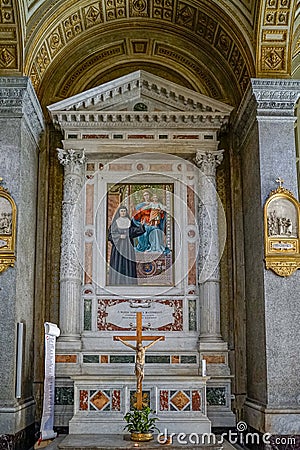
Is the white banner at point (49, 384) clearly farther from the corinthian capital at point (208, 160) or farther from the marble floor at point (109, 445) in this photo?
the corinthian capital at point (208, 160)

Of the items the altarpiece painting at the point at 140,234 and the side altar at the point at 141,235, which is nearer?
the side altar at the point at 141,235

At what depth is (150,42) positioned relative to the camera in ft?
41.3

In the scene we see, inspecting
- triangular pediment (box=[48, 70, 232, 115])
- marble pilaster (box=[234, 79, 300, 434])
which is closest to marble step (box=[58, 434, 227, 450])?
marble pilaster (box=[234, 79, 300, 434])

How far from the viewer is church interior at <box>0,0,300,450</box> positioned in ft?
32.9

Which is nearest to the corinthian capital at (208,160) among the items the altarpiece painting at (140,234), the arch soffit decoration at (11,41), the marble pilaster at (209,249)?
the marble pilaster at (209,249)

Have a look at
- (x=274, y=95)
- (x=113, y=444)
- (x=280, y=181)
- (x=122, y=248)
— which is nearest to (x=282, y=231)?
(x=280, y=181)

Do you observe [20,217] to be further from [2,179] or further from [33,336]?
[33,336]

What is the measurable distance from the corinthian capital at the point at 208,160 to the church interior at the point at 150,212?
1.0 inches

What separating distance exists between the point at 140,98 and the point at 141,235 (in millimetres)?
2530

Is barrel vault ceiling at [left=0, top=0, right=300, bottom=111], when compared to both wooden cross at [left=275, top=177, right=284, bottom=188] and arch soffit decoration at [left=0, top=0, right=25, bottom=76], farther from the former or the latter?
wooden cross at [left=275, top=177, right=284, bottom=188]

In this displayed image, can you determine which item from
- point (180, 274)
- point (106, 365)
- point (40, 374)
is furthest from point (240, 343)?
point (40, 374)

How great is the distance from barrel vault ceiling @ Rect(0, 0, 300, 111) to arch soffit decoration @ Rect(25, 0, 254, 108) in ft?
0.06

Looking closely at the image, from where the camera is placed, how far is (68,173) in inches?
461

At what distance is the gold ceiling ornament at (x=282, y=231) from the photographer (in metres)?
9.88
